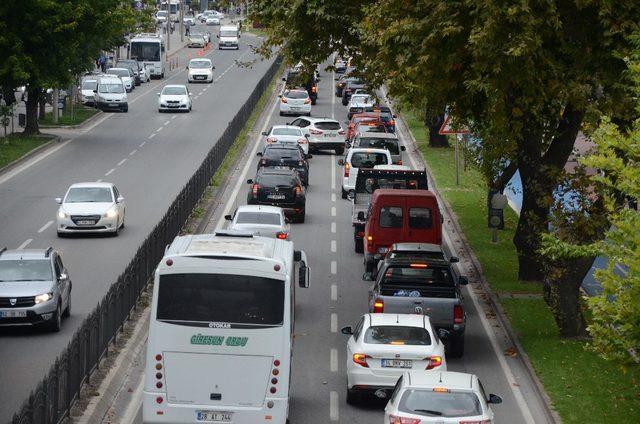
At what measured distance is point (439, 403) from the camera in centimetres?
1620

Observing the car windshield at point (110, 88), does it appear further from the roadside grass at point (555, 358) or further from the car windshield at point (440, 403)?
the car windshield at point (440, 403)

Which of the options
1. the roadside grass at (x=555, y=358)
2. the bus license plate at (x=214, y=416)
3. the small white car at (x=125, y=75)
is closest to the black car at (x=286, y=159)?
the roadside grass at (x=555, y=358)

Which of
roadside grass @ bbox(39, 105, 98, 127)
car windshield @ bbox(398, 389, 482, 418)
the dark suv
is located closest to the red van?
the dark suv

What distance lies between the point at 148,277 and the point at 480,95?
8130 millimetres

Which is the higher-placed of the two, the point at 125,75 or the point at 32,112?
the point at 32,112

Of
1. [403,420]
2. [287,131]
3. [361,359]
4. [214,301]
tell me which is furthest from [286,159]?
[403,420]

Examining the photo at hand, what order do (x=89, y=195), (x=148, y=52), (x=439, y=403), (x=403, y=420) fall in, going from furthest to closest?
(x=148, y=52) → (x=89, y=195) → (x=439, y=403) → (x=403, y=420)

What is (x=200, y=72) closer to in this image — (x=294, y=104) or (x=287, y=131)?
(x=294, y=104)

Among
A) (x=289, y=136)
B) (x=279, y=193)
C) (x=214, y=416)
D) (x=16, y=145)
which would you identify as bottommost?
(x=16, y=145)

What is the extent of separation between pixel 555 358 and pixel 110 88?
52305 mm

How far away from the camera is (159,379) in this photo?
17.7 meters

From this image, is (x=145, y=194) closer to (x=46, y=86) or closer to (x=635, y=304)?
(x=46, y=86)

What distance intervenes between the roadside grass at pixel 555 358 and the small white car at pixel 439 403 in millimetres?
1784

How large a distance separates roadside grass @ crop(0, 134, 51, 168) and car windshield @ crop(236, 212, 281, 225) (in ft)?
66.2
